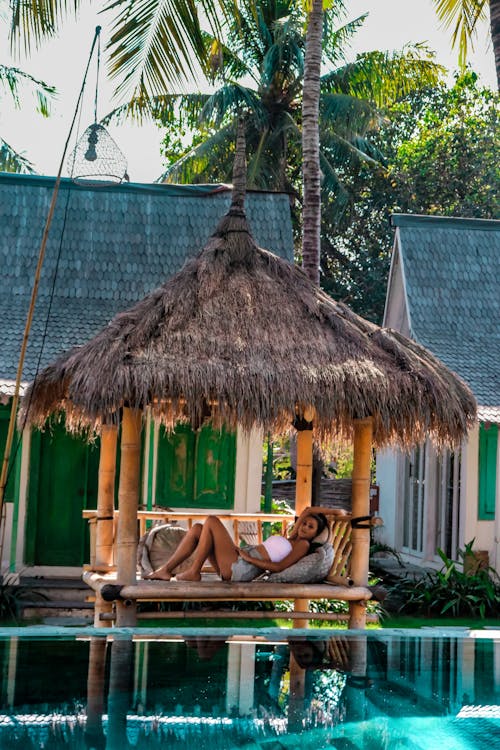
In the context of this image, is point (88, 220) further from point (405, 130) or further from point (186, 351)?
point (405, 130)

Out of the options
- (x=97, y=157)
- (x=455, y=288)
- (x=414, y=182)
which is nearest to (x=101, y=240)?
(x=97, y=157)

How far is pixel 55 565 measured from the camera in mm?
12523

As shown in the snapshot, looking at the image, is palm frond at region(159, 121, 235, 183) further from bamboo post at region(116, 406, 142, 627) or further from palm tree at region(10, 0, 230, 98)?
bamboo post at region(116, 406, 142, 627)

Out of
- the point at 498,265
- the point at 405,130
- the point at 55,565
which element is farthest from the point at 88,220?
the point at 405,130

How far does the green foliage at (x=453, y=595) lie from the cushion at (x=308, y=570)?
3711mm

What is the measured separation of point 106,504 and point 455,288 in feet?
25.8

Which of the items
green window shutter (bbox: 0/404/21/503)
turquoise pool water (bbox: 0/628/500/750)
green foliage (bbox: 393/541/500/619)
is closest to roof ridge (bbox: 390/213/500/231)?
green foliage (bbox: 393/541/500/619)

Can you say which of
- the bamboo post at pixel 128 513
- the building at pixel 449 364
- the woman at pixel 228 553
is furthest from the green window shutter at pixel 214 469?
the bamboo post at pixel 128 513

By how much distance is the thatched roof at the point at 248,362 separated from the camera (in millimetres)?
7758

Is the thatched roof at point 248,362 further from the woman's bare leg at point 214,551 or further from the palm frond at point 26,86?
the palm frond at point 26,86

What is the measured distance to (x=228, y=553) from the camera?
815 centimetres

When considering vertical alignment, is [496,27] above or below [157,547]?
above

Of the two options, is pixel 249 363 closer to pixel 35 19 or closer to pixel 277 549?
pixel 277 549

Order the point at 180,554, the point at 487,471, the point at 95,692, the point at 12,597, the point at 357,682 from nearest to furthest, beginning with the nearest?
the point at 95,692 → the point at 357,682 → the point at 180,554 → the point at 12,597 → the point at 487,471
